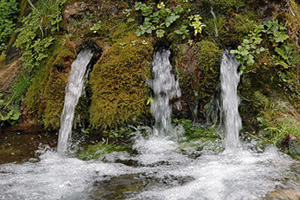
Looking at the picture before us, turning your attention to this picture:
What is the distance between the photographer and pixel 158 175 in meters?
3.16

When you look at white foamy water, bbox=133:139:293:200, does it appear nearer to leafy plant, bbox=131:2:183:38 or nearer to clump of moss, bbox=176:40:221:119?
clump of moss, bbox=176:40:221:119

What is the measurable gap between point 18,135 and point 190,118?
8.58 feet

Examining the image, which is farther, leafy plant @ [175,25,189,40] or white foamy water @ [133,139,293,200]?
leafy plant @ [175,25,189,40]

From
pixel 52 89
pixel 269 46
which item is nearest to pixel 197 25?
pixel 269 46

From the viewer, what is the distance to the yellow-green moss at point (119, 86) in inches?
160

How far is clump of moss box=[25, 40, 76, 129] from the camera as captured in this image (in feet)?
14.1

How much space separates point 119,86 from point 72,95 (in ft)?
2.32

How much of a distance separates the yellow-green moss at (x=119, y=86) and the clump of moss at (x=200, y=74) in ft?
1.87

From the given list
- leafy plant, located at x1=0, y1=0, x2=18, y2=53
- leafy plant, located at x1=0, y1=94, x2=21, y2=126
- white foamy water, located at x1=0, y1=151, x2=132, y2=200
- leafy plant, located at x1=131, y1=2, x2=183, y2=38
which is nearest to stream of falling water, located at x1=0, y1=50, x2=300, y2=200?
white foamy water, located at x1=0, y1=151, x2=132, y2=200

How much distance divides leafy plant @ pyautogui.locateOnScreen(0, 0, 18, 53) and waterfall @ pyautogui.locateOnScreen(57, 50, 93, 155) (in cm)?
289

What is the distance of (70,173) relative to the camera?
3.25m

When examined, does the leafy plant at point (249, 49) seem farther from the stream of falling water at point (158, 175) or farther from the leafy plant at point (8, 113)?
the leafy plant at point (8, 113)

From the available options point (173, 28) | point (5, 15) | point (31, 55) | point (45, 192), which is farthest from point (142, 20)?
point (5, 15)

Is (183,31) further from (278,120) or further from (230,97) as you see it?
(278,120)
